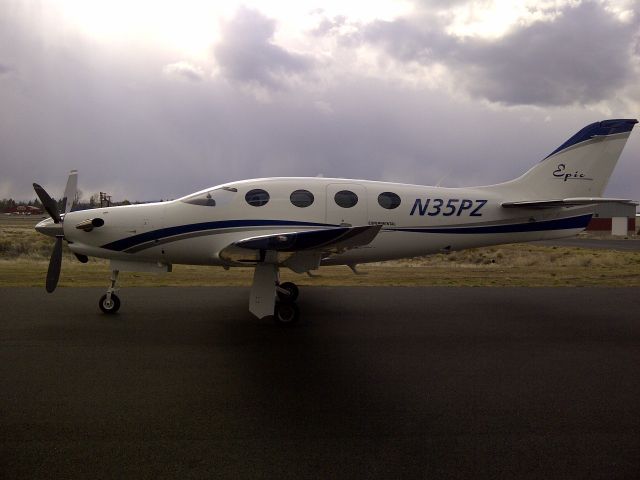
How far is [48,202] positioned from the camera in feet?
29.2

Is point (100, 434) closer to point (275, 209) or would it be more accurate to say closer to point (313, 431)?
point (313, 431)

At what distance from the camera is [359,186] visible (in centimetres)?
942

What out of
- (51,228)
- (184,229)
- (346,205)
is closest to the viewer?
(184,229)

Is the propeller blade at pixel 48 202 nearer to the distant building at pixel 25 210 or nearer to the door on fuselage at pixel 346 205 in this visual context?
the door on fuselage at pixel 346 205

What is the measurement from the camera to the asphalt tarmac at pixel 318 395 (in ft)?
12.2

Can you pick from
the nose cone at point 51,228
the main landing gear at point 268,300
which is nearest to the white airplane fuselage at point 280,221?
the nose cone at point 51,228

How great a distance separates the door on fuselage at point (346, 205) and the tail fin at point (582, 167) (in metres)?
3.34

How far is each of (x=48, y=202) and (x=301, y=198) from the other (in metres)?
4.38

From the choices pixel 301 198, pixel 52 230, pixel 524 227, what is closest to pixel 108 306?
pixel 52 230

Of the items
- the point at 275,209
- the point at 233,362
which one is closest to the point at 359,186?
the point at 275,209

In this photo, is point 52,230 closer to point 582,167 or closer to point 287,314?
point 287,314

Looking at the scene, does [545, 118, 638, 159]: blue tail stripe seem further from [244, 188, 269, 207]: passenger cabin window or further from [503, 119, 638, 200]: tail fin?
[244, 188, 269, 207]: passenger cabin window

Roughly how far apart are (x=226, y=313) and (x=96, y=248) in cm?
256

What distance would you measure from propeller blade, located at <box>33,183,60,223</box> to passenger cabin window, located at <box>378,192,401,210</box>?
19.0 ft
